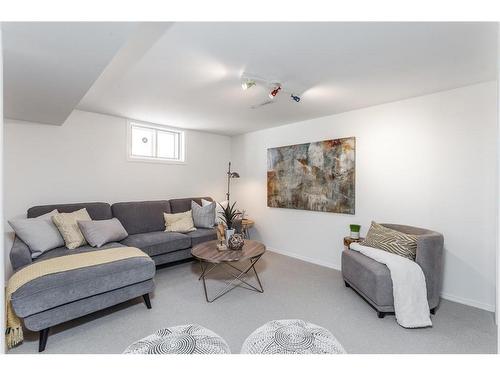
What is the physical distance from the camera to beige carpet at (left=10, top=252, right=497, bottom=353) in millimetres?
1762

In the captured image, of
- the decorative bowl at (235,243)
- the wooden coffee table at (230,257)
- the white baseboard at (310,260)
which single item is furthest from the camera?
the white baseboard at (310,260)

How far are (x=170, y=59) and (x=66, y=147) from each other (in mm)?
2312

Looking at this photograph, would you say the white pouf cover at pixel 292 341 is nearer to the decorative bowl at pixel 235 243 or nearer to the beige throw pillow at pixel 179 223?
the decorative bowl at pixel 235 243

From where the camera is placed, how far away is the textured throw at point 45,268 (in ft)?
5.51

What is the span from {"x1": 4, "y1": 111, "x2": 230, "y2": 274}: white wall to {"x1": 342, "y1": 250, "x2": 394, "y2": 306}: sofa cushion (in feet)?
10.1

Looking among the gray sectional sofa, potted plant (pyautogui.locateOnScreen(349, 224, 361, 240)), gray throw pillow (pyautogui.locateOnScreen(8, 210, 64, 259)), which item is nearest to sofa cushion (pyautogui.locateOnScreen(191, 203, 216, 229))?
the gray sectional sofa

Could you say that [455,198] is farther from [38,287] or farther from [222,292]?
[38,287]

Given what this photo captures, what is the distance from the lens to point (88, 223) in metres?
2.68

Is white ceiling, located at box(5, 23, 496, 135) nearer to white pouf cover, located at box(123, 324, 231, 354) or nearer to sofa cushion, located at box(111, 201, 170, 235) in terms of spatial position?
sofa cushion, located at box(111, 201, 170, 235)

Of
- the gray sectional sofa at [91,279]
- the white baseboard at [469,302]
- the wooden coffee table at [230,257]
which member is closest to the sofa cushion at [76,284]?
the gray sectional sofa at [91,279]

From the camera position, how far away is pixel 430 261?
2.14 meters

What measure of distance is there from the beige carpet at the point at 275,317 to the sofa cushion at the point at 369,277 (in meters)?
0.16

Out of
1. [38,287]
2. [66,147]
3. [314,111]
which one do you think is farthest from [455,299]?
[66,147]

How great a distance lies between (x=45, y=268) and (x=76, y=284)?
0.97 feet
